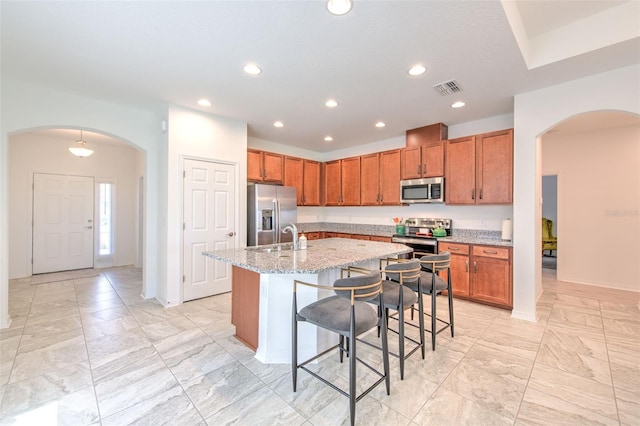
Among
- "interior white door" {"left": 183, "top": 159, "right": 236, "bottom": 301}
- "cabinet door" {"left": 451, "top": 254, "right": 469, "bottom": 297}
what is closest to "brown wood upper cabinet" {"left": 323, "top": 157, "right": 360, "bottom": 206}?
"cabinet door" {"left": 451, "top": 254, "right": 469, "bottom": 297}

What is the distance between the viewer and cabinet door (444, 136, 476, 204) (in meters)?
4.13

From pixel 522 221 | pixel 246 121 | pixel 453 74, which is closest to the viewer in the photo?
pixel 453 74

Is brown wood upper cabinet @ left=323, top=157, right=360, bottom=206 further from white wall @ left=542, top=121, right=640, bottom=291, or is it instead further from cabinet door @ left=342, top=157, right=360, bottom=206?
white wall @ left=542, top=121, right=640, bottom=291

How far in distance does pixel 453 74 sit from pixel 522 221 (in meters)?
1.98

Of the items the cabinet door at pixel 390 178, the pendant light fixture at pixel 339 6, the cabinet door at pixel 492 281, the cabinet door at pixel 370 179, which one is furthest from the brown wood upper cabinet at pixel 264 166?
the cabinet door at pixel 492 281

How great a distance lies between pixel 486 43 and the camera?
7.93 feet

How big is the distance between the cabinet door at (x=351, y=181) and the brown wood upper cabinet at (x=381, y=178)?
0.12 meters

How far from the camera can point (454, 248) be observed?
412cm

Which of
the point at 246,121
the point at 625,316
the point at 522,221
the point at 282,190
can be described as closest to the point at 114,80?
the point at 246,121

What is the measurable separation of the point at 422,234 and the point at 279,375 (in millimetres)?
3381

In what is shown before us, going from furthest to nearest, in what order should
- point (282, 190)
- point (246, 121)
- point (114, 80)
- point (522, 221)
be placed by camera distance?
1. point (282, 190)
2. point (246, 121)
3. point (522, 221)
4. point (114, 80)

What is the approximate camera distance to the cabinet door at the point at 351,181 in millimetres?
5742

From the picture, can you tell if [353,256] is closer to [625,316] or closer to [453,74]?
[453,74]

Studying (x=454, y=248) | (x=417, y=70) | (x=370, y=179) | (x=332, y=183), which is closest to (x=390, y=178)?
(x=370, y=179)
